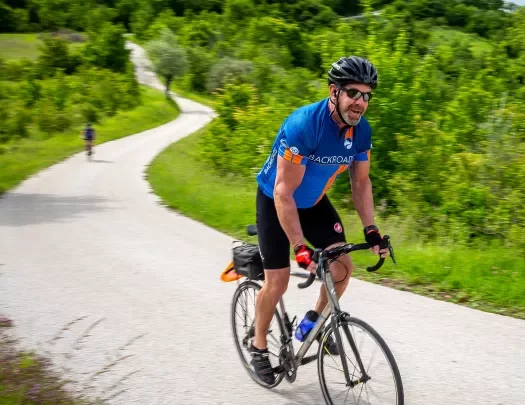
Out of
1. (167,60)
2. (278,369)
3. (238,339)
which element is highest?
(278,369)

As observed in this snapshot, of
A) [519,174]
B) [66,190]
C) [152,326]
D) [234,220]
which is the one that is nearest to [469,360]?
[152,326]

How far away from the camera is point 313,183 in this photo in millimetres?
3926

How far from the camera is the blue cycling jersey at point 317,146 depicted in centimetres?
368

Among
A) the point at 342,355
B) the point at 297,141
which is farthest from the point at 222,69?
the point at 342,355

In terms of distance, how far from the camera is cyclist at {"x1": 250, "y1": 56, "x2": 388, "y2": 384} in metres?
3.60

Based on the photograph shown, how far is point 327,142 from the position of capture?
3715 mm

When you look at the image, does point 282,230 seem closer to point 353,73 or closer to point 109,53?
point 353,73

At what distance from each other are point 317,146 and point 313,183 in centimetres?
30

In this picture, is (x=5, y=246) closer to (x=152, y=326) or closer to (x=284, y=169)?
(x=152, y=326)

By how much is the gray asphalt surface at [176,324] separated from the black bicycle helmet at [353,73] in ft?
6.57

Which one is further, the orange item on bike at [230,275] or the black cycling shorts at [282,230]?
the orange item on bike at [230,275]

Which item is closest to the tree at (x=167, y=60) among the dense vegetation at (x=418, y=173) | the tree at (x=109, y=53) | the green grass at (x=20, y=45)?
the tree at (x=109, y=53)

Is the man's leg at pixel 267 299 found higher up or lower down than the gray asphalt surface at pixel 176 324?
higher up

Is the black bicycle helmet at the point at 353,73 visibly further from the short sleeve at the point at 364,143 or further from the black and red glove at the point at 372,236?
the black and red glove at the point at 372,236
